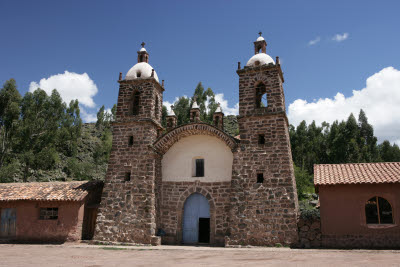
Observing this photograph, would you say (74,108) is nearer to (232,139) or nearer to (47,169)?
(47,169)

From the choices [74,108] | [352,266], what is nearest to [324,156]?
[74,108]

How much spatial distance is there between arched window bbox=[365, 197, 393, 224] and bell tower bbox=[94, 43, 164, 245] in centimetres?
1062

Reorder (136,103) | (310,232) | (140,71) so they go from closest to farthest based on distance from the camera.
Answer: (310,232), (140,71), (136,103)

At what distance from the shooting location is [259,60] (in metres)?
18.2

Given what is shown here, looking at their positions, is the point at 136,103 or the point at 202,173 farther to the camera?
the point at 136,103

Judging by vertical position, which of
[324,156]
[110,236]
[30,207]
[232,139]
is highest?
[324,156]

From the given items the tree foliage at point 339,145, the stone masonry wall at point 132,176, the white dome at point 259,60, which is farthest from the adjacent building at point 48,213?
the tree foliage at point 339,145

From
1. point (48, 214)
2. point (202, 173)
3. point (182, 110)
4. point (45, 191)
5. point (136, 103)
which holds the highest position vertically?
point (182, 110)

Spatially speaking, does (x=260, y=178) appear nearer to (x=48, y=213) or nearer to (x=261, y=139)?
(x=261, y=139)

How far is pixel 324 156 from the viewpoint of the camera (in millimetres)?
46562

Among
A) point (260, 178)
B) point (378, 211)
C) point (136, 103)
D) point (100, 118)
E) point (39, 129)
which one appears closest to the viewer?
point (378, 211)

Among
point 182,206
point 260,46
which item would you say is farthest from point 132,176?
point 260,46

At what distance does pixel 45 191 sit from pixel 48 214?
54.6 inches

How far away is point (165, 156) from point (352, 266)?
1278cm
